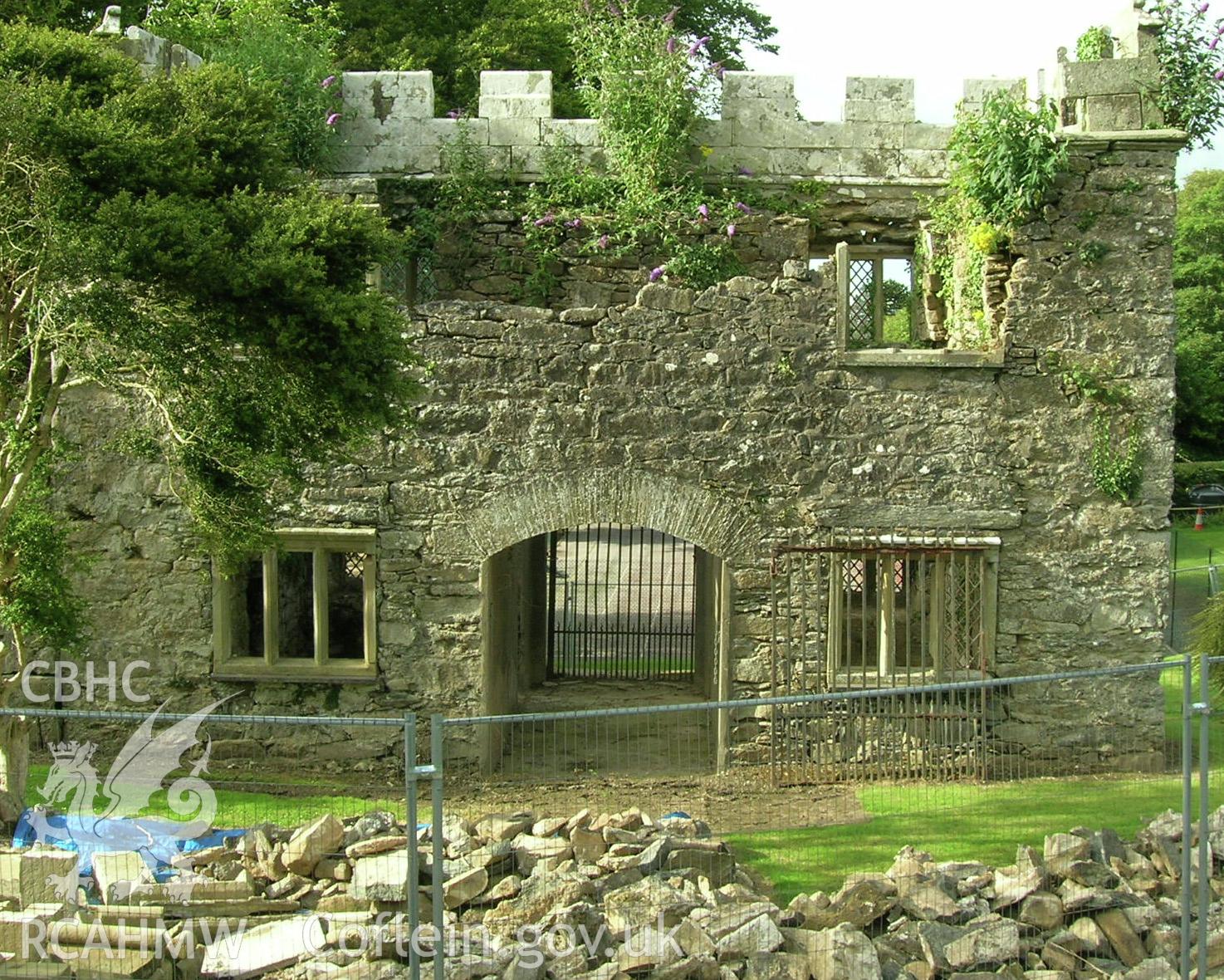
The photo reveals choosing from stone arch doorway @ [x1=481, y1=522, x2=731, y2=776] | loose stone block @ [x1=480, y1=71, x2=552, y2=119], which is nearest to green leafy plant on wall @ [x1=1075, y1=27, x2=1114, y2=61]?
loose stone block @ [x1=480, y1=71, x2=552, y2=119]

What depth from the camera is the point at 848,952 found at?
6395mm

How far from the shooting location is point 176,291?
24.1 feet

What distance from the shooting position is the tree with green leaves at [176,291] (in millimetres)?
7191

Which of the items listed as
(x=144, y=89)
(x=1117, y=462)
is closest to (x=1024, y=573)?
(x=1117, y=462)

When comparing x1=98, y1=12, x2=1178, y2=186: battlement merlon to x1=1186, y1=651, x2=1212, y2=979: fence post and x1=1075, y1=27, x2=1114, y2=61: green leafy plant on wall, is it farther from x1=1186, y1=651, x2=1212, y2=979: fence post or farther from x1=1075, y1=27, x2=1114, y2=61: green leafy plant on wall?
x1=1186, y1=651, x2=1212, y2=979: fence post

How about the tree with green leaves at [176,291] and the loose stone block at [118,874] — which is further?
the tree with green leaves at [176,291]

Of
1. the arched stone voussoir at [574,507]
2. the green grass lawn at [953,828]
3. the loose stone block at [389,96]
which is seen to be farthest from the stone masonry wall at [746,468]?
the loose stone block at [389,96]

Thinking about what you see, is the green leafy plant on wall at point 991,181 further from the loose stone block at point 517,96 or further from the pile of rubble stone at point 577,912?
the pile of rubble stone at point 577,912

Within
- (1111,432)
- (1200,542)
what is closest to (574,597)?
(1111,432)

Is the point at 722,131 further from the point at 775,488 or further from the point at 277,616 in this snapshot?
the point at 277,616

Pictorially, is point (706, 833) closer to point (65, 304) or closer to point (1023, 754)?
point (1023, 754)

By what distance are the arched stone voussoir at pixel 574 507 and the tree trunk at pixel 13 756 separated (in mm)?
3284

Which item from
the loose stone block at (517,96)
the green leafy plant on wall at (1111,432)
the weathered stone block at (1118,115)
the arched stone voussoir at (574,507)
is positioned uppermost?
the loose stone block at (517,96)

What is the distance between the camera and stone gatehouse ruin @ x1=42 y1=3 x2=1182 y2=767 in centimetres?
1059
